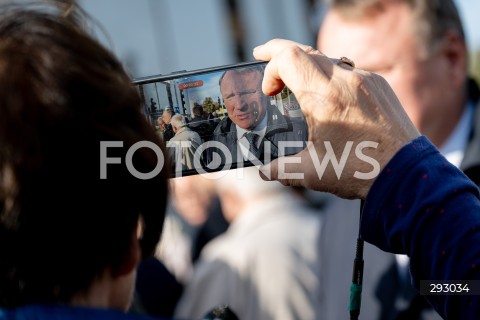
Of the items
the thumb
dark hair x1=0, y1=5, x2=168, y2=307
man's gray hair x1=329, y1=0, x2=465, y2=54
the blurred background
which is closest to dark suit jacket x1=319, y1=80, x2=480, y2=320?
man's gray hair x1=329, y1=0, x2=465, y2=54

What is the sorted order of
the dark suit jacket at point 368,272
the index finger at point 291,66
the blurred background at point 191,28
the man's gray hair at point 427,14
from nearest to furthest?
the index finger at point 291,66
the dark suit jacket at point 368,272
the man's gray hair at point 427,14
the blurred background at point 191,28

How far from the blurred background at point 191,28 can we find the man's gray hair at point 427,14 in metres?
3.25

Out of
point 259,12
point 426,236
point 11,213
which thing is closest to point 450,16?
point 426,236

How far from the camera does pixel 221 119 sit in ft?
3.64

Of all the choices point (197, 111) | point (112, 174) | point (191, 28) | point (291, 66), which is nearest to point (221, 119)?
point (197, 111)

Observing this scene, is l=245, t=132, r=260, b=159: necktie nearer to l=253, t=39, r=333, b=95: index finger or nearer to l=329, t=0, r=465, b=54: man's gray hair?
l=253, t=39, r=333, b=95: index finger

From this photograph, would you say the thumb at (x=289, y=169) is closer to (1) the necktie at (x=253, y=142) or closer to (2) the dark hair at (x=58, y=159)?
(1) the necktie at (x=253, y=142)

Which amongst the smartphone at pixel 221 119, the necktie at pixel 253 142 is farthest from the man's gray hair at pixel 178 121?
the necktie at pixel 253 142

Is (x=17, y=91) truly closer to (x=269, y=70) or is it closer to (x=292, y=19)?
(x=269, y=70)

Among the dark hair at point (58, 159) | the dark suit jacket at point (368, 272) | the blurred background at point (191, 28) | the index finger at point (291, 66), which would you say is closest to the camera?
the dark hair at point (58, 159)

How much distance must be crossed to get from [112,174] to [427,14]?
5.65 ft

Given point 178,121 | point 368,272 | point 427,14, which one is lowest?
point 368,272

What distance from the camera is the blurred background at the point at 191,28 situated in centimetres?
616

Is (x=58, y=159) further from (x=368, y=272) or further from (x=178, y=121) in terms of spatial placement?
(x=368, y=272)
